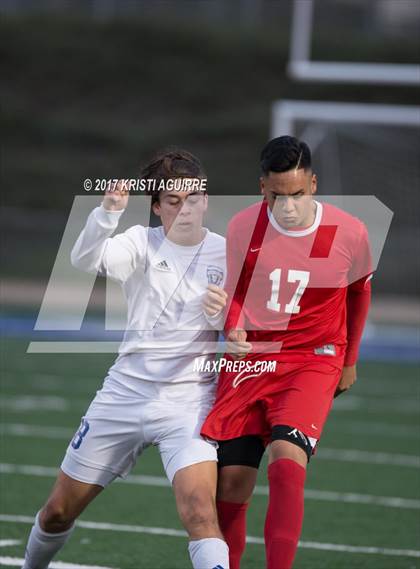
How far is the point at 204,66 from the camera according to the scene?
34906mm

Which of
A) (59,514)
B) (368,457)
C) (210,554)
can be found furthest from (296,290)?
Result: (368,457)

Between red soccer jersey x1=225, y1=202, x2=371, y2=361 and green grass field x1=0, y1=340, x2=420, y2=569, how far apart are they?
157cm

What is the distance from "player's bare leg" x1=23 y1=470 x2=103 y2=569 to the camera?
4.52 meters

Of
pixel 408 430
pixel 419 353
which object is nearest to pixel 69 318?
pixel 419 353

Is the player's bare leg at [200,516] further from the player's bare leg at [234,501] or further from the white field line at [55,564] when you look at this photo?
the white field line at [55,564]

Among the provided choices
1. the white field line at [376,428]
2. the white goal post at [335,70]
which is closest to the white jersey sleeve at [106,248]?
the white field line at [376,428]

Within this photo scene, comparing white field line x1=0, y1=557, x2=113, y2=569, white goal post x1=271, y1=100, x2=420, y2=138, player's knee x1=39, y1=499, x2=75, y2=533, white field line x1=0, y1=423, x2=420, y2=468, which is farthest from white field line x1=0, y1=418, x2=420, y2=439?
player's knee x1=39, y1=499, x2=75, y2=533

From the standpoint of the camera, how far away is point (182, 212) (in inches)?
177

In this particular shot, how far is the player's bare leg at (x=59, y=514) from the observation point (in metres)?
4.52

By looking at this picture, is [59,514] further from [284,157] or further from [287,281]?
[284,157]

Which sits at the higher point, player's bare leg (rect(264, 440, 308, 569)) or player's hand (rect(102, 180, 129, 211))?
player's hand (rect(102, 180, 129, 211))

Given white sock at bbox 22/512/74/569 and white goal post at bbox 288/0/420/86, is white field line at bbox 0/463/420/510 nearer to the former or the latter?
white sock at bbox 22/512/74/569

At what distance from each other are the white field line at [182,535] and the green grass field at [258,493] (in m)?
0.01

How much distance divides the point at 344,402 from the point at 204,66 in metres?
24.2
